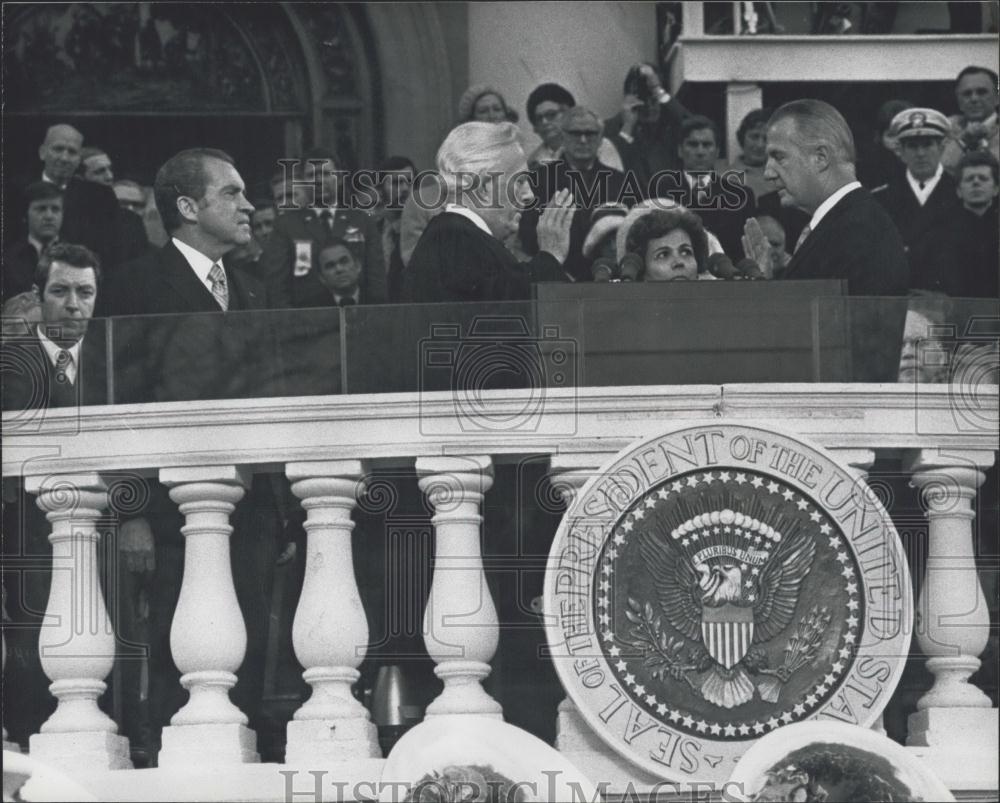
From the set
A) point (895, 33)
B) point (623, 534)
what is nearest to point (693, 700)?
point (623, 534)

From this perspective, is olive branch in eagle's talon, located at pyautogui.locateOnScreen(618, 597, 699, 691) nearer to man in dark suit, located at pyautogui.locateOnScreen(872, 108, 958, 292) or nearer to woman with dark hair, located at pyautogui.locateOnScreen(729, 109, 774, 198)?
man in dark suit, located at pyautogui.locateOnScreen(872, 108, 958, 292)

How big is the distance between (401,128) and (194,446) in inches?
227

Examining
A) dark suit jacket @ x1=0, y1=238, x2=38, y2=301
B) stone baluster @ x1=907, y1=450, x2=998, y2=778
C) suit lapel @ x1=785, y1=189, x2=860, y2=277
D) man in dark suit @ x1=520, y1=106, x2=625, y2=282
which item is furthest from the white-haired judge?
dark suit jacket @ x1=0, y1=238, x2=38, y2=301

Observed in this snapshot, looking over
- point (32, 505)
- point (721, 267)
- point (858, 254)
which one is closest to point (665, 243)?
point (721, 267)

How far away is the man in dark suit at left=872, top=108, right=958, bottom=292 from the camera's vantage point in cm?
1088

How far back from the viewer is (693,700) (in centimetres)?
791

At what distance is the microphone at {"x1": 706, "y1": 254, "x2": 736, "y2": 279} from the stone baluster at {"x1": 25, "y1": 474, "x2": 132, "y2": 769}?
2.28 m

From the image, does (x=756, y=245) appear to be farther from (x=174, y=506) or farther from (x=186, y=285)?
(x=174, y=506)

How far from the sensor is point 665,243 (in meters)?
9.08

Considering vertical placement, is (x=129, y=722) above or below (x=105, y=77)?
below

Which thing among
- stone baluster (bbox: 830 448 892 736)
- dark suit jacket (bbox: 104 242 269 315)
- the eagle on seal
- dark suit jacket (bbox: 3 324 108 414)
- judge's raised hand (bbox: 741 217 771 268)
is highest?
judge's raised hand (bbox: 741 217 771 268)

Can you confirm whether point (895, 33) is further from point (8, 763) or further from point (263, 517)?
point (8, 763)

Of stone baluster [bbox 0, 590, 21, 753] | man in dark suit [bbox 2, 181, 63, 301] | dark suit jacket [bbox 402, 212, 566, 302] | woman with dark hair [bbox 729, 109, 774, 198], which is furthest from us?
woman with dark hair [bbox 729, 109, 774, 198]

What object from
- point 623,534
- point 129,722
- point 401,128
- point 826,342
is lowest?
point 129,722
